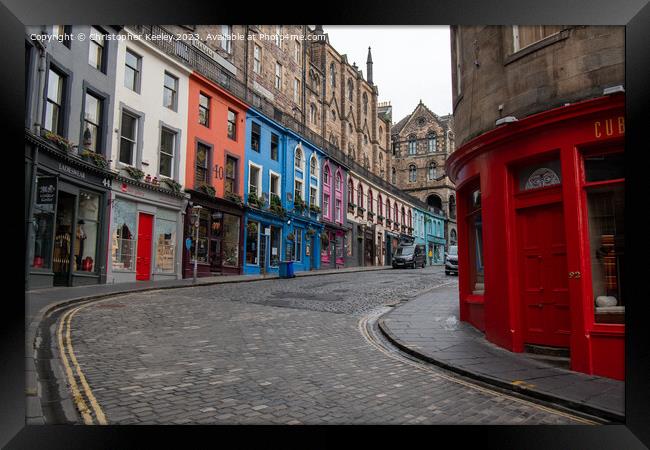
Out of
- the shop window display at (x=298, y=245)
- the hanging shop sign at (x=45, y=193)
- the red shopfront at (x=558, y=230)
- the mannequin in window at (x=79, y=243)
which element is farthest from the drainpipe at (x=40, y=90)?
the shop window display at (x=298, y=245)

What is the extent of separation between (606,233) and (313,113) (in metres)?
27.9

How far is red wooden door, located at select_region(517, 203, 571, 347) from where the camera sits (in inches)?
246

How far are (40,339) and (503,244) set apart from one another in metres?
6.49

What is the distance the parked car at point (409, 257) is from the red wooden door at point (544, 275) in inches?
923

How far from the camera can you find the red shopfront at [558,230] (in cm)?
549

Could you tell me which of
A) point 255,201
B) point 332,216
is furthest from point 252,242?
point 332,216

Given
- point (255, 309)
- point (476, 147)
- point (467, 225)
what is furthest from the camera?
point (255, 309)

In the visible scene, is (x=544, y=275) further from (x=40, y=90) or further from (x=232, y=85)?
→ (x=232, y=85)

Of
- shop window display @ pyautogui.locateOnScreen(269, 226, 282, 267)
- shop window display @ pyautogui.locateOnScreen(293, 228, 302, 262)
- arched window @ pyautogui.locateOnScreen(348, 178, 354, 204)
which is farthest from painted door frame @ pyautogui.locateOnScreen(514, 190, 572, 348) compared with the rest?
arched window @ pyautogui.locateOnScreen(348, 178, 354, 204)

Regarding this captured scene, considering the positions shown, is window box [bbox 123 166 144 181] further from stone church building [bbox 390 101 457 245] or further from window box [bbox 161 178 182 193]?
stone church building [bbox 390 101 457 245]

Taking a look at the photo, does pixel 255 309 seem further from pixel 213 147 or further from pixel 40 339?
pixel 213 147

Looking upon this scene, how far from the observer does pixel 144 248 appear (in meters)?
15.6

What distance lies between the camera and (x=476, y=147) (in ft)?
24.1
